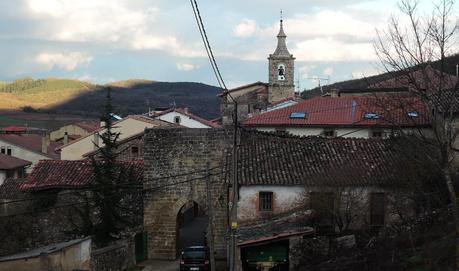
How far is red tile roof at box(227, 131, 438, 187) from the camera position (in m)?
28.0

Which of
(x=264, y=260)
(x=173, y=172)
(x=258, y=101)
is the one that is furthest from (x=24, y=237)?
(x=258, y=101)

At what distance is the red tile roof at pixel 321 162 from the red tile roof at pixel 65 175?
269 inches

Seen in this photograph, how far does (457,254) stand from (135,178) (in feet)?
70.5

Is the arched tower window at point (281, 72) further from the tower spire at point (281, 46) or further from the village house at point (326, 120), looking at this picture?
the village house at point (326, 120)

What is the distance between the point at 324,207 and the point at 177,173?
9.27 metres

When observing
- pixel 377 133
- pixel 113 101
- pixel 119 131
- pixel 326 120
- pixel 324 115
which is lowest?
pixel 377 133

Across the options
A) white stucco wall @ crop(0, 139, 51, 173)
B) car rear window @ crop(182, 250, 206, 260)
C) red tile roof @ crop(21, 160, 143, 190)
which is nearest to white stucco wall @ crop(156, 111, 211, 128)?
white stucco wall @ crop(0, 139, 51, 173)

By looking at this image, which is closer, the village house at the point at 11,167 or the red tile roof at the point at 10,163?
the village house at the point at 11,167

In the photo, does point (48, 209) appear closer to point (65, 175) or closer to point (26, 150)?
point (65, 175)

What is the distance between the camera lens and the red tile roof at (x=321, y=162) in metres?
28.0

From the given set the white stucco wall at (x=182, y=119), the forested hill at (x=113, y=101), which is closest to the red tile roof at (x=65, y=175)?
the white stucco wall at (x=182, y=119)

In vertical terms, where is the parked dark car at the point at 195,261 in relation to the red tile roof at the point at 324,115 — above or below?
below

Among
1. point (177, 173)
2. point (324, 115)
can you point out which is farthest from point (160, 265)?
point (324, 115)

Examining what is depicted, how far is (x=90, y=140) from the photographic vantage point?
5275 centimetres
